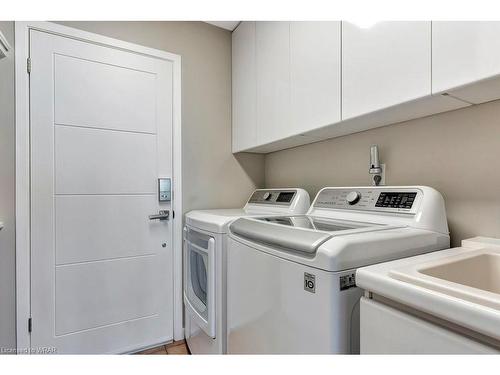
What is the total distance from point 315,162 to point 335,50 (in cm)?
78

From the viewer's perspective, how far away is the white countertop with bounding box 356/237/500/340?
509 millimetres

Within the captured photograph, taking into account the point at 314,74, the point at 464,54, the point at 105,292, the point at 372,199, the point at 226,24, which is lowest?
the point at 105,292

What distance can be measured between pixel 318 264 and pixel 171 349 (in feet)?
5.35

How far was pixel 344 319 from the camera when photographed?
802 mm

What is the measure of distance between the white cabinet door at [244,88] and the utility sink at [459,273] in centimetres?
139

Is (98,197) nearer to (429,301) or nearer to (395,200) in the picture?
(395,200)

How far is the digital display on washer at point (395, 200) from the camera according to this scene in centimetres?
117

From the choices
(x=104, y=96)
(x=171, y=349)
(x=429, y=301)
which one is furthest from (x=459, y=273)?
(x=104, y=96)

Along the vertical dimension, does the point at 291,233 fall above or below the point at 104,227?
above

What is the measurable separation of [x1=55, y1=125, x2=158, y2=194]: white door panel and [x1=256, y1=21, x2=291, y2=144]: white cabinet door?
813mm

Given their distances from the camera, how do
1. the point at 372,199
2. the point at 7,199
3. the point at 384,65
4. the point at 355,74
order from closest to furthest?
the point at 384,65 → the point at 355,74 → the point at 372,199 → the point at 7,199

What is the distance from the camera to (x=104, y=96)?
182 centimetres
